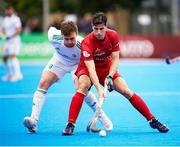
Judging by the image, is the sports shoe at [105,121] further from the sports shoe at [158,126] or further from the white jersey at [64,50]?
the white jersey at [64,50]

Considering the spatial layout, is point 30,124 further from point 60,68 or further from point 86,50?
point 86,50

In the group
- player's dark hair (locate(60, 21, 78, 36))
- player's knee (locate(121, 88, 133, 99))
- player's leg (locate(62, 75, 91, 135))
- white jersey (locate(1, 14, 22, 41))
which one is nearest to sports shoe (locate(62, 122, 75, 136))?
player's leg (locate(62, 75, 91, 135))

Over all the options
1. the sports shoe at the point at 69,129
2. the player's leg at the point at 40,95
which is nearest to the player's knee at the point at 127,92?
the sports shoe at the point at 69,129

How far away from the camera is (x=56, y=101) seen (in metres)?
17.8

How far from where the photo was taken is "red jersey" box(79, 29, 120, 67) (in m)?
11.9

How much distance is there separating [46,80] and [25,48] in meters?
21.3

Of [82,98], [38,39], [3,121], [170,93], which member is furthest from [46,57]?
[82,98]

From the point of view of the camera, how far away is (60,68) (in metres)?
12.7

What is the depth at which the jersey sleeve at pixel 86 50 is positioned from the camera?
39.0ft

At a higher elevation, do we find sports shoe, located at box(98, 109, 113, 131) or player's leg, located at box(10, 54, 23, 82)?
sports shoe, located at box(98, 109, 113, 131)

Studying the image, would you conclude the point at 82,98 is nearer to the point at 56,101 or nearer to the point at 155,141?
the point at 155,141

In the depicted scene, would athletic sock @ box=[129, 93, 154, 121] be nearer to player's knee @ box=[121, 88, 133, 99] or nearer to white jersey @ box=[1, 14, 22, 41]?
player's knee @ box=[121, 88, 133, 99]

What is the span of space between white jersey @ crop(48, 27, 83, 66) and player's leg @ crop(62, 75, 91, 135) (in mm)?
681

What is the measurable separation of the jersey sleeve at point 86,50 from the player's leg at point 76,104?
0.34 m
